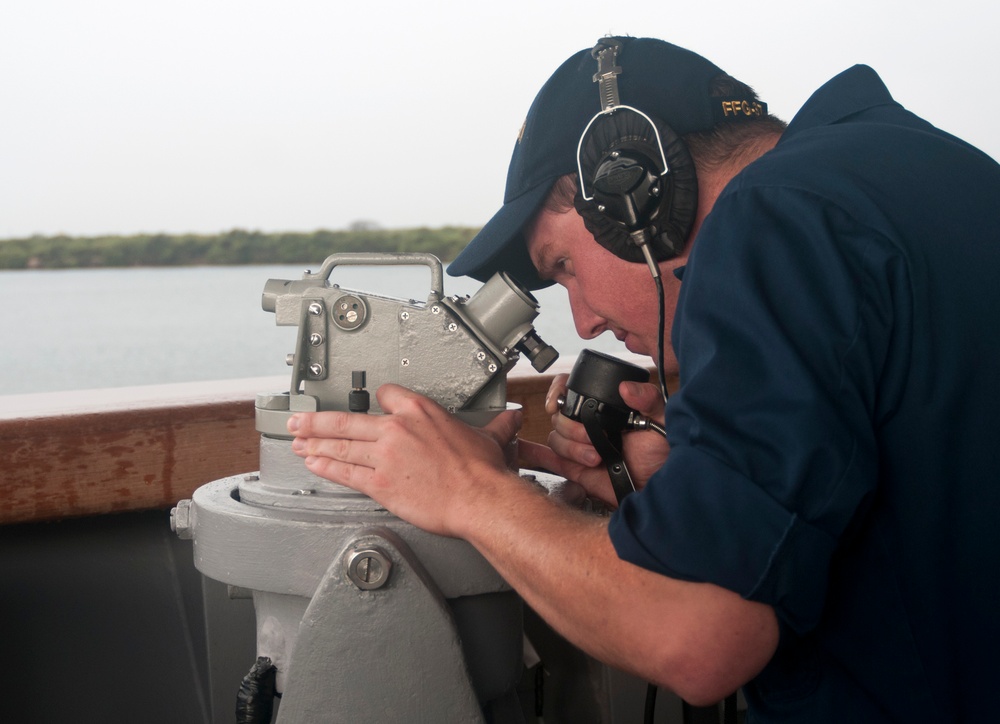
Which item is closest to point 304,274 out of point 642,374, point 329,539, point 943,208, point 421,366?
point 421,366

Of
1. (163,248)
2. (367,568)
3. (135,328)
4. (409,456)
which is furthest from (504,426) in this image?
(163,248)

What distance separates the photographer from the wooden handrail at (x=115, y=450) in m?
1.52

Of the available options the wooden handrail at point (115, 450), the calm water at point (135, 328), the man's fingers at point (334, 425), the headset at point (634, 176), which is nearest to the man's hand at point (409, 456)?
the man's fingers at point (334, 425)

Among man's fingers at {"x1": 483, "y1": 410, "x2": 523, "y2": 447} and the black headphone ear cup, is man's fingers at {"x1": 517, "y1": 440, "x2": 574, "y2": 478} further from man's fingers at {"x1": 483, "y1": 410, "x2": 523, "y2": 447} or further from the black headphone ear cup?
the black headphone ear cup

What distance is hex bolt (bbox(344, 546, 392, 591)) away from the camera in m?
1.03

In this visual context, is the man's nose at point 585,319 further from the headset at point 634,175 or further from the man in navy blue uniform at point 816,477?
the man in navy blue uniform at point 816,477

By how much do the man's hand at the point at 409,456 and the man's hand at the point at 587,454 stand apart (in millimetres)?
313

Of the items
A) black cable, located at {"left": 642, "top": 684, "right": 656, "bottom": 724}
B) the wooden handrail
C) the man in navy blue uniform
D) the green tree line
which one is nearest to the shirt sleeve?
the man in navy blue uniform

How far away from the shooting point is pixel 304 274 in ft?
3.94

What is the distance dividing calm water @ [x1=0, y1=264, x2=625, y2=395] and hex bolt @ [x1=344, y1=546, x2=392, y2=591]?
0.58 m

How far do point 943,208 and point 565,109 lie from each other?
0.51m

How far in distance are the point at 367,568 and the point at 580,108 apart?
639mm

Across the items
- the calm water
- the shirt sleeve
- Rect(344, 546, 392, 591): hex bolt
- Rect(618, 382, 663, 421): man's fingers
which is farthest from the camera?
the calm water

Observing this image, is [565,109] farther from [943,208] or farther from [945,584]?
[945,584]
